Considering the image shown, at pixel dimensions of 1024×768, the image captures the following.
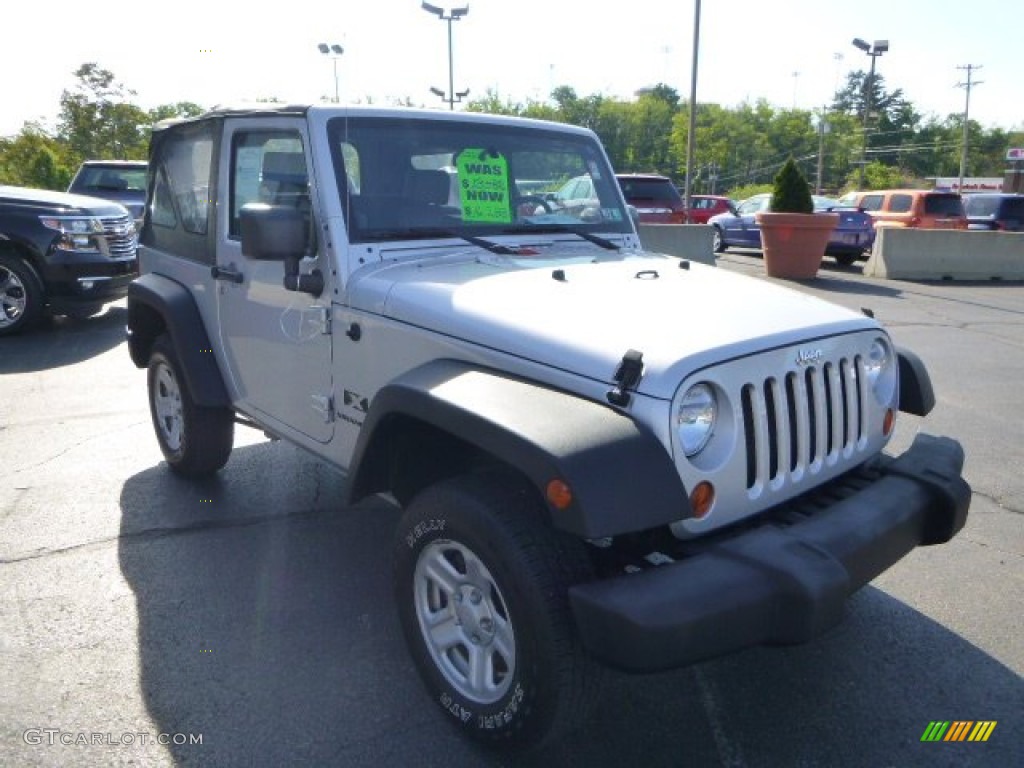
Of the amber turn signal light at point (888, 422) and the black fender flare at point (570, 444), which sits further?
the amber turn signal light at point (888, 422)

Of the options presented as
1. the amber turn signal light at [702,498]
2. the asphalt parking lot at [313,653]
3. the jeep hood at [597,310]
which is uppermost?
the jeep hood at [597,310]

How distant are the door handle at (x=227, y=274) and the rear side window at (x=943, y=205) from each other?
17.9 m

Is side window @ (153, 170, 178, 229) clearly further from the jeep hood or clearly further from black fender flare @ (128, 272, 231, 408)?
the jeep hood

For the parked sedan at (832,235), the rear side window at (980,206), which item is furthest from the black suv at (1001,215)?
the parked sedan at (832,235)

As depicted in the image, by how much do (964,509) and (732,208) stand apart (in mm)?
19172

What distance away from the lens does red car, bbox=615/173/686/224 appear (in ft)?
56.5

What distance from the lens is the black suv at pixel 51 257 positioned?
894 centimetres

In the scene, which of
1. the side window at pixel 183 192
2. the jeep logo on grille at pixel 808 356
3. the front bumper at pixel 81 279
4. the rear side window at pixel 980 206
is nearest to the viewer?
the jeep logo on grille at pixel 808 356

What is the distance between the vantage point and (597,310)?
275 centimetres

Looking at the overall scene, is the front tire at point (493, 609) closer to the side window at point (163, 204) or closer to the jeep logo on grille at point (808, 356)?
the jeep logo on grille at point (808, 356)

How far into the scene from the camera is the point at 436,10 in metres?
23.5

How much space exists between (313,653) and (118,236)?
7876mm

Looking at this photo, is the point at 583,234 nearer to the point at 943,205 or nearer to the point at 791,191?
the point at 791,191

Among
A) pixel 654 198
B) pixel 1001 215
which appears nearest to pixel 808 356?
pixel 654 198
